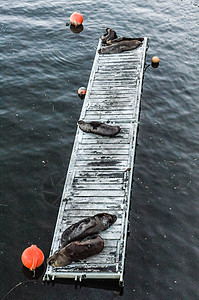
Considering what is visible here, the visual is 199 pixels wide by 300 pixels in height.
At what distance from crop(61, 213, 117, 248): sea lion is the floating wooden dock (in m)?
0.27

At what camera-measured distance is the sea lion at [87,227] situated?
12.0 metres

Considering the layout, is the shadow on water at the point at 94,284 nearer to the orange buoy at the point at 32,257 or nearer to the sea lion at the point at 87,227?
the orange buoy at the point at 32,257

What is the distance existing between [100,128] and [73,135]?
2.02m

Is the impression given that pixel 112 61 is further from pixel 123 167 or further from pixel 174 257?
pixel 174 257

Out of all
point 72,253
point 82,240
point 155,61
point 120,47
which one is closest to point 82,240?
point 82,240

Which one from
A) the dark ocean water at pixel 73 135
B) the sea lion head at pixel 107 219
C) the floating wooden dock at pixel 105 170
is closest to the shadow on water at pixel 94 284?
the dark ocean water at pixel 73 135

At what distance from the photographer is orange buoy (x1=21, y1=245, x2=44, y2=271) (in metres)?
11.6

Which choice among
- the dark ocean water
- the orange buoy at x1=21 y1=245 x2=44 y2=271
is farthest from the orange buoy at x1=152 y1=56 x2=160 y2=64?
the orange buoy at x1=21 y1=245 x2=44 y2=271

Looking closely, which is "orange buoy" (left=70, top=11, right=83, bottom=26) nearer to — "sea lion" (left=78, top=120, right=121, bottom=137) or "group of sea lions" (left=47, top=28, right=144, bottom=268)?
"sea lion" (left=78, top=120, right=121, bottom=137)

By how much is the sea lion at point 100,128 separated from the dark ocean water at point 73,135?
4.50 feet

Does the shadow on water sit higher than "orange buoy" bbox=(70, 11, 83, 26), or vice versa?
"orange buoy" bbox=(70, 11, 83, 26)

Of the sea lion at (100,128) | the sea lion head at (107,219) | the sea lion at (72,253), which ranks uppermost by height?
the sea lion at (100,128)

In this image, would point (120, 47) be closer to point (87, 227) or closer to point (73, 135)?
point (73, 135)

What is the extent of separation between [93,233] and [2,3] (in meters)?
27.4
